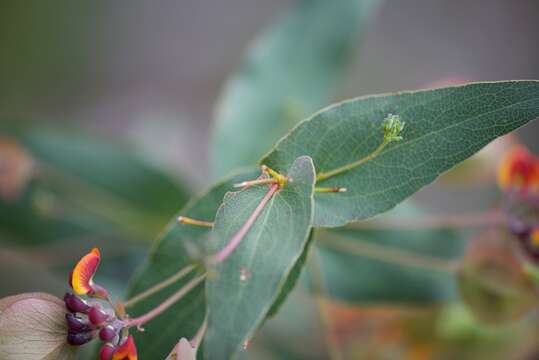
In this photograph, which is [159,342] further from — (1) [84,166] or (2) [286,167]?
(1) [84,166]

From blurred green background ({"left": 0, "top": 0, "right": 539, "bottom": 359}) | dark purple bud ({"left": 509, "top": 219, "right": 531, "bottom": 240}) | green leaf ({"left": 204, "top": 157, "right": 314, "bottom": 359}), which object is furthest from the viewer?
blurred green background ({"left": 0, "top": 0, "right": 539, "bottom": 359})

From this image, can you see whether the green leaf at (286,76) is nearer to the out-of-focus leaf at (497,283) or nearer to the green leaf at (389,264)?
the green leaf at (389,264)

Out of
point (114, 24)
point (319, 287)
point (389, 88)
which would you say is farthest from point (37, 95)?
point (319, 287)

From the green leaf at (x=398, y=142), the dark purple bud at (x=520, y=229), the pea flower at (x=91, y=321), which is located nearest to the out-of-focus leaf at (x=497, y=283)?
the dark purple bud at (x=520, y=229)

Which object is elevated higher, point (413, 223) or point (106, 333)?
point (413, 223)

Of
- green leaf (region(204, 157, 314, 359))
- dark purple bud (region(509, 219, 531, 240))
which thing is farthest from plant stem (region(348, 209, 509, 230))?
green leaf (region(204, 157, 314, 359))

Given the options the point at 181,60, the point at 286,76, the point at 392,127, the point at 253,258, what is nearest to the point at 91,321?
the point at 253,258

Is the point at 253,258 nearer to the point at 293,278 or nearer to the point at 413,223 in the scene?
the point at 293,278

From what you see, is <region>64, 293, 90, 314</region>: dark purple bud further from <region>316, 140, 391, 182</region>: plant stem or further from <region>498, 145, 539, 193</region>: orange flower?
<region>498, 145, 539, 193</region>: orange flower
